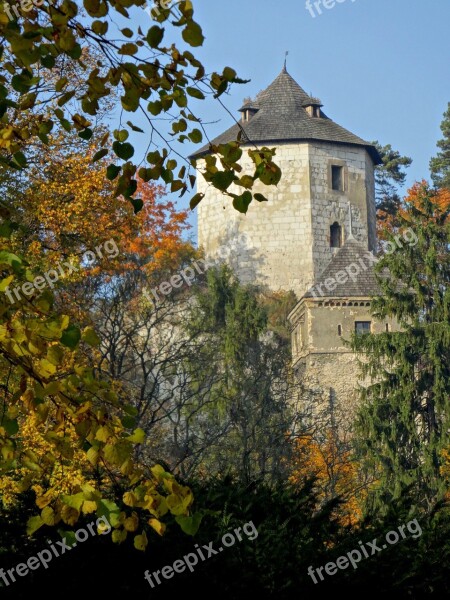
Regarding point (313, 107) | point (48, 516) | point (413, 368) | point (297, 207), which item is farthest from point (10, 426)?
point (313, 107)

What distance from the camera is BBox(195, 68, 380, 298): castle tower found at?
59125 mm

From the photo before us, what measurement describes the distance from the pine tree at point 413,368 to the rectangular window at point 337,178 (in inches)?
846

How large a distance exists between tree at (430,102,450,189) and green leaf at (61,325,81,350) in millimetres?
71051

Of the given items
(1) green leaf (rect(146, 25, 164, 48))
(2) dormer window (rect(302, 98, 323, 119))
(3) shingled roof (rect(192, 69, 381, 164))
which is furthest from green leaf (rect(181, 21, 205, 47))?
(2) dormer window (rect(302, 98, 323, 119))

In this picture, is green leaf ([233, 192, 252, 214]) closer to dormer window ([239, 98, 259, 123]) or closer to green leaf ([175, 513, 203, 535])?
green leaf ([175, 513, 203, 535])

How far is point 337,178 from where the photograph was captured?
61.9 metres

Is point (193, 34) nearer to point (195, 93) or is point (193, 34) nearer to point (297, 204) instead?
point (195, 93)

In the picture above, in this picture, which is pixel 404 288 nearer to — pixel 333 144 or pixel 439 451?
pixel 439 451

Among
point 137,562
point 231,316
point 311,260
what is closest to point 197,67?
point 137,562

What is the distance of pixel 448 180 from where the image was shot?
73.8 metres

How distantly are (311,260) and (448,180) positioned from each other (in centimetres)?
1872

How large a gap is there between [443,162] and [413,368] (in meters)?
40.3

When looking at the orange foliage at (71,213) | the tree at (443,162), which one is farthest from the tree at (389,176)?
the orange foliage at (71,213)

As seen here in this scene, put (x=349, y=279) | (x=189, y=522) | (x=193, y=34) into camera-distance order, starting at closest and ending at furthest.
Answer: (x=189, y=522) → (x=193, y=34) → (x=349, y=279)
